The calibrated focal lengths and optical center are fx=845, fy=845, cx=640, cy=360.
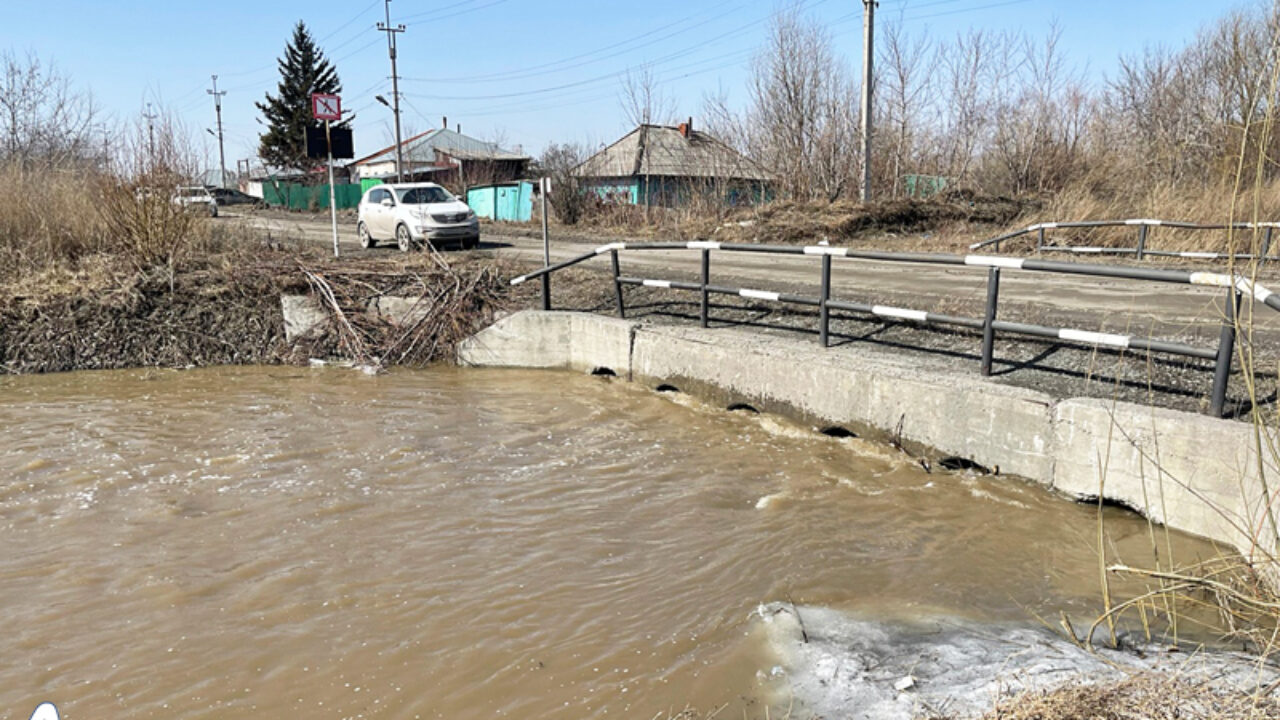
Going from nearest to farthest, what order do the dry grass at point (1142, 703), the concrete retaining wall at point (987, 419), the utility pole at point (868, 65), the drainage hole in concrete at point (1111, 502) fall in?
the dry grass at point (1142, 703), the concrete retaining wall at point (987, 419), the drainage hole in concrete at point (1111, 502), the utility pole at point (868, 65)

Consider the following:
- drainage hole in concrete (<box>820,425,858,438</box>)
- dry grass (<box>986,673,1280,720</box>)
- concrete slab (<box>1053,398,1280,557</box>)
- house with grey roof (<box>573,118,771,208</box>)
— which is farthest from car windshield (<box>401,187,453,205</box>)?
dry grass (<box>986,673,1280,720</box>)

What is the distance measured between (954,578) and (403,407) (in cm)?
577

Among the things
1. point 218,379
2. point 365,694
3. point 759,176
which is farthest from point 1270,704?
point 759,176

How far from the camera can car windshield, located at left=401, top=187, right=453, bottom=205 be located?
1762 cm

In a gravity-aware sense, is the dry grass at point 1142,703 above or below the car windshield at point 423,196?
below

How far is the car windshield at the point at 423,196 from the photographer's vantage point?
57.8ft

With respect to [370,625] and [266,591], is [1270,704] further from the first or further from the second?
[266,591]

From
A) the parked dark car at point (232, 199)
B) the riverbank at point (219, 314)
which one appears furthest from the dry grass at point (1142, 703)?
the parked dark car at point (232, 199)

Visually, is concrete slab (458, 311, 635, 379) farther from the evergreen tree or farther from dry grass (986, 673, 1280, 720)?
the evergreen tree

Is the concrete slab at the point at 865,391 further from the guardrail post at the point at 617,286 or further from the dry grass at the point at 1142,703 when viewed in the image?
the dry grass at the point at 1142,703

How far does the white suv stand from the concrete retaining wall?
8418 millimetres

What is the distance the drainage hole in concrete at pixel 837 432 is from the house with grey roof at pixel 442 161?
→ 1300 inches

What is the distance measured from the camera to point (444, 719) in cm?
341

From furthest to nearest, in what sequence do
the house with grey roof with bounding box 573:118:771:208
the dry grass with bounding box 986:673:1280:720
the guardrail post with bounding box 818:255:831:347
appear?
the house with grey roof with bounding box 573:118:771:208 < the guardrail post with bounding box 818:255:831:347 < the dry grass with bounding box 986:673:1280:720
